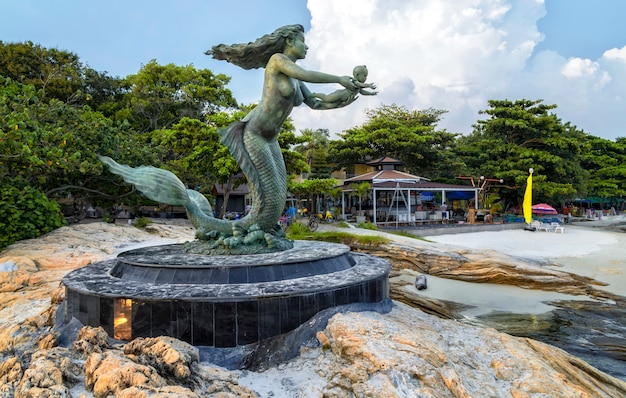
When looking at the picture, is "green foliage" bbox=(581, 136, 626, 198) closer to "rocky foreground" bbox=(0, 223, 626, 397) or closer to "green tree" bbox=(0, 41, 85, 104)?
"rocky foreground" bbox=(0, 223, 626, 397)

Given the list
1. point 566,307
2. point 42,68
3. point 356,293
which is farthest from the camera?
point 42,68

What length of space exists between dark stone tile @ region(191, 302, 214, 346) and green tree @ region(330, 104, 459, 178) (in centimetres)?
2400

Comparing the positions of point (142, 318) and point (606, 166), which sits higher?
point (606, 166)

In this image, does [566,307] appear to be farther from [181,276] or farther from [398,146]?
[398,146]

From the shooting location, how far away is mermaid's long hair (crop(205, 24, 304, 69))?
5.75 m

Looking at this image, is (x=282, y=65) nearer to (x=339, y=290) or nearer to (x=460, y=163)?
(x=339, y=290)

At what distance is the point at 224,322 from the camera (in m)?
3.80

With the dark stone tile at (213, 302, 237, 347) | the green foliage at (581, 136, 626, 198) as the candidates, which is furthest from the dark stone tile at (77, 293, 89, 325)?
the green foliage at (581, 136, 626, 198)

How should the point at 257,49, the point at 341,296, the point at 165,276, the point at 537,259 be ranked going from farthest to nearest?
the point at 537,259 < the point at 257,49 < the point at 165,276 < the point at 341,296

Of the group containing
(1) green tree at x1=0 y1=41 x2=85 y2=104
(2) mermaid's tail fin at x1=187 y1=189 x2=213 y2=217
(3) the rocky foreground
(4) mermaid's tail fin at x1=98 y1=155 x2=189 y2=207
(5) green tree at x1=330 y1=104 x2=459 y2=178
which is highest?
(1) green tree at x1=0 y1=41 x2=85 y2=104

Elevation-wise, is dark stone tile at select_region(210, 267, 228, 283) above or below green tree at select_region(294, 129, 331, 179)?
below

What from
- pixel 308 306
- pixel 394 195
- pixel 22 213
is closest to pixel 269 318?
pixel 308 306

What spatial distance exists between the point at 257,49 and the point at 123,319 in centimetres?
403

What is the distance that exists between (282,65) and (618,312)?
833cm
